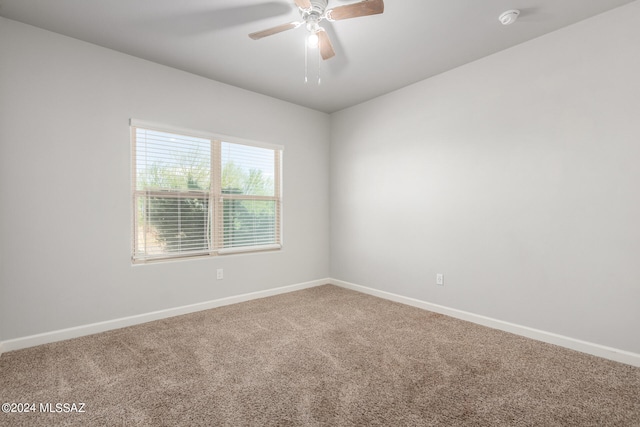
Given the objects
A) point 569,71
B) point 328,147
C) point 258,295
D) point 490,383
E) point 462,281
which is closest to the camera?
point 490,383

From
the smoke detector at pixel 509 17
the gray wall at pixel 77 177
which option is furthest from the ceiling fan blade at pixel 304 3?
the gray wall at pixel 77 177

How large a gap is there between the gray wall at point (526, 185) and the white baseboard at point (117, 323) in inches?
68.6

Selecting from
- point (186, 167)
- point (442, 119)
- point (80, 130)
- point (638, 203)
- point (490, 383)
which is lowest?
point (490, 383)

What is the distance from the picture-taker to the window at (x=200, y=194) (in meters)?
3.13

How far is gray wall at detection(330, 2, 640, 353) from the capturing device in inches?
90.7

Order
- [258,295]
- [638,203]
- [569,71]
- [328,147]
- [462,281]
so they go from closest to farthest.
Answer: [638,203] → [569,71] → [462,281] → [258,295] → [328,147]

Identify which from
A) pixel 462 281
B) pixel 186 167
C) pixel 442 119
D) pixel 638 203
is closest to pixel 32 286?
pixel 186 167

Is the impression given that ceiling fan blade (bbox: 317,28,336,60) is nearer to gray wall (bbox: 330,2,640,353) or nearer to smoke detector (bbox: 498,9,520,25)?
→ smoke detector (bbox: 498,9,520,25)

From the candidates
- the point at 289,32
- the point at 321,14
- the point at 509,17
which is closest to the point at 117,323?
the point at 289,32

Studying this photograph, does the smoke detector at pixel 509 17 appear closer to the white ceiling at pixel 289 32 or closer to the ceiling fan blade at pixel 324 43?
the white ceiling at pixel 289 32

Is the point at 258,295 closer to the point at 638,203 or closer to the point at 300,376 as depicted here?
the point at 300,376

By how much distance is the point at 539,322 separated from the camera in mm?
2689

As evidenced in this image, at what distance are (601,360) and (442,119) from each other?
8.25 feet

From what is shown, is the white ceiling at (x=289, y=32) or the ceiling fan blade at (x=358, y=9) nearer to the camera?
the ceiling fan blade at (x=358, y=9)
